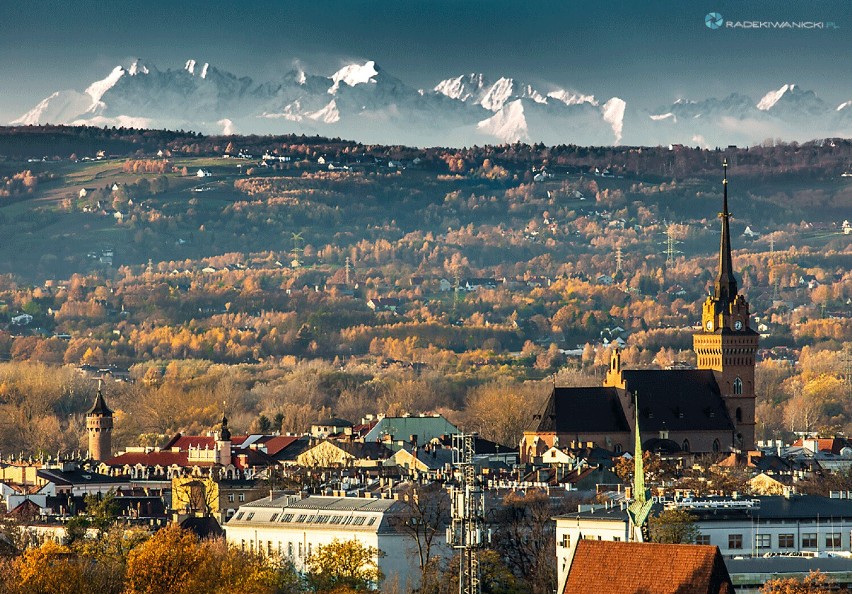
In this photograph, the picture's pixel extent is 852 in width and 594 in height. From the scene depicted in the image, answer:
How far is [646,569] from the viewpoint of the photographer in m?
61.6

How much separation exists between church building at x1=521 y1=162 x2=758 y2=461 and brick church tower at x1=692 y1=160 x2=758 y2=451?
57 millimetres

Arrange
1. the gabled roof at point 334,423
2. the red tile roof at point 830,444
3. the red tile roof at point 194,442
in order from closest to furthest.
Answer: the red tile roof at point 830,444, the red tile roof at point 194,442, the gabled roof at point 334,423

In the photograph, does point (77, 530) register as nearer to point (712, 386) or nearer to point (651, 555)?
point (651, 555)

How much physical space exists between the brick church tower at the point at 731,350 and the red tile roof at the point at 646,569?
99.3 m

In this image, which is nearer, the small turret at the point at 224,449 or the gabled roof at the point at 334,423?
the small turret at the point at 224,449

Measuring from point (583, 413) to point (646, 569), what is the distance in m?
100

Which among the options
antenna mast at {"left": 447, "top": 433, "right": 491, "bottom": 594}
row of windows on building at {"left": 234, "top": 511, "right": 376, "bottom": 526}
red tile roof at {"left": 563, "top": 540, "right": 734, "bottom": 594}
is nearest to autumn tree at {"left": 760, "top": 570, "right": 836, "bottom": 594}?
red tile roof at {"left": 563, "top": 540, "right": 734, "bottom": 594}

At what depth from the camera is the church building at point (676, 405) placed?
522 feet

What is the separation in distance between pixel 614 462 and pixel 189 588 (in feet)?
181

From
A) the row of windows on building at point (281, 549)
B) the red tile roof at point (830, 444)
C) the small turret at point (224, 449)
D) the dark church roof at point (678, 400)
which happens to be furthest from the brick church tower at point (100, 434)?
the row of windows on building at point (281, 549)

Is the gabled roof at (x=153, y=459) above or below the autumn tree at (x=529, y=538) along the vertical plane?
below

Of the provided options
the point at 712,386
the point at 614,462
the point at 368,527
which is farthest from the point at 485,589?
the point at 712,386

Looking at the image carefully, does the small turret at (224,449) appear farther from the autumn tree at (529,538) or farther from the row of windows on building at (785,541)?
the row of windows on building at (785,541)

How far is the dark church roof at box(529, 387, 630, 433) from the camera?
160 meters
